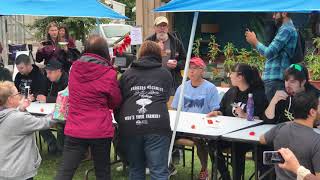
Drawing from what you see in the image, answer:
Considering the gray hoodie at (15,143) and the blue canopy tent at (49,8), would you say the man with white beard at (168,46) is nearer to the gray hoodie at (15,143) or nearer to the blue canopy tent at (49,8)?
the blue canopy tent at (49,8)

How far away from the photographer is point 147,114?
14.3 feet

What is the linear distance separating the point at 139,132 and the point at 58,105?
36.7 inches

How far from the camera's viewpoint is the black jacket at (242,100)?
5.14 metres

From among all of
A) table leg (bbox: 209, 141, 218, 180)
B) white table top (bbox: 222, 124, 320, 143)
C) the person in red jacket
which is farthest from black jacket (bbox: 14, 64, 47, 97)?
white table top (bbox: 222, 124, 320, 143)

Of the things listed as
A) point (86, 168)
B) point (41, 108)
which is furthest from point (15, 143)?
point (86, 168)

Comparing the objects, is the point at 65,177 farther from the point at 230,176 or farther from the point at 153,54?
the point at 230,176

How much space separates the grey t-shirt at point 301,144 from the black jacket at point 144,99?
1.21 metres

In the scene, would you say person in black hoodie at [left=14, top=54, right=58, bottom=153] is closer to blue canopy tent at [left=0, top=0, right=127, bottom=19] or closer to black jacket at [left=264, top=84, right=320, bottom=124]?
blue canopy tent at [left=0, top=0, right=127, bottom=19]

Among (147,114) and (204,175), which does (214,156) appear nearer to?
(204,175)

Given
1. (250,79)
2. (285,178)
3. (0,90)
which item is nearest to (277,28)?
(250,79)

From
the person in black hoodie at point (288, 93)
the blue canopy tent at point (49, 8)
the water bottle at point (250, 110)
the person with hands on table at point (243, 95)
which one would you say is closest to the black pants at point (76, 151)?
the person with hands on table at point (243, 95)

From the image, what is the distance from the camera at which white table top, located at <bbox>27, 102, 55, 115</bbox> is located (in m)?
5.72

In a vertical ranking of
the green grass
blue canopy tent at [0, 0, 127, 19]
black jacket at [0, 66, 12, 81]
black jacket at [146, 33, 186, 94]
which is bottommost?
the green grass

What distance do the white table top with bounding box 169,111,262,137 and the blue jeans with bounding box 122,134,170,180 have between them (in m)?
0.41
